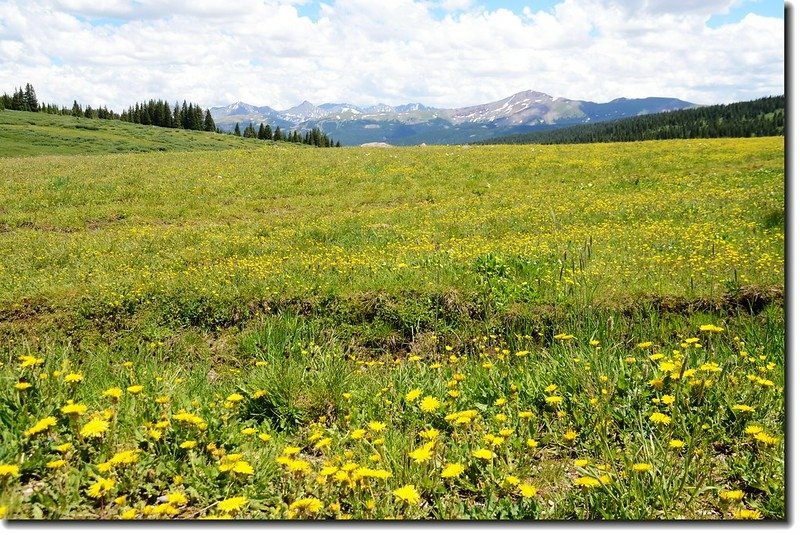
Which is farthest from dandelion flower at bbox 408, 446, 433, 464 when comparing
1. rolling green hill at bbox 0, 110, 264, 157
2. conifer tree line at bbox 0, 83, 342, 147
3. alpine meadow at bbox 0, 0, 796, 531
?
conifer tree line at bbox 0, 83, 342, 147

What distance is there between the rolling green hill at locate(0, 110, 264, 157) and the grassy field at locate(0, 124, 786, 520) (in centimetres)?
3845

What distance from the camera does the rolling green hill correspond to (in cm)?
5209

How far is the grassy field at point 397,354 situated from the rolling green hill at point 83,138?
38.4m


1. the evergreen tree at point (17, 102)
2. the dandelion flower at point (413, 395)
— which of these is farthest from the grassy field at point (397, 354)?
the evergreen tree at point (17, 102)

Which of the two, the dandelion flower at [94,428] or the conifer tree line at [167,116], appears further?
the conifer tree line at [167,116]

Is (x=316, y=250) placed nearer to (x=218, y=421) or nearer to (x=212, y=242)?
(x=212, y=242)

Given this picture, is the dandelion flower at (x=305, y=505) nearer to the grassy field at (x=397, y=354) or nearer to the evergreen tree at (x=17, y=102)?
the grassy field at (x=397, y=354)

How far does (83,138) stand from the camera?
58.6m

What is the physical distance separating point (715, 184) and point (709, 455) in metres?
19.2

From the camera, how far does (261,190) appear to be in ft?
70.3

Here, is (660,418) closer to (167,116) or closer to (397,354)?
(397,354)

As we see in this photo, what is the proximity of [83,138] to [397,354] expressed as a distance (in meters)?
64.0

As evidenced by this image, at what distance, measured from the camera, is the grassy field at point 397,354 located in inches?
129

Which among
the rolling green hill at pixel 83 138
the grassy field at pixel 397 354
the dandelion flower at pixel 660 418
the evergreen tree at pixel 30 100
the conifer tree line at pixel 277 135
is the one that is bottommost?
the grassy field at pixel 397 354
